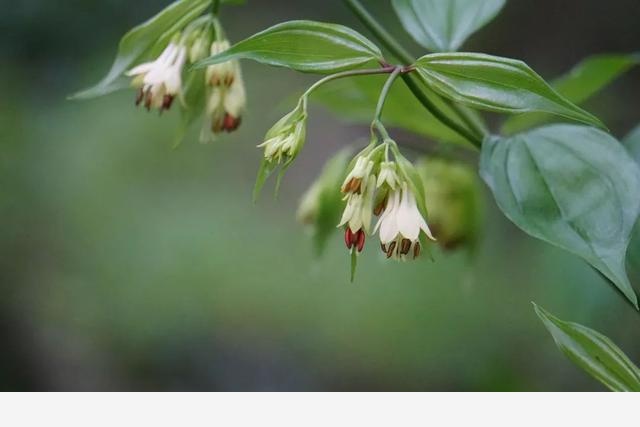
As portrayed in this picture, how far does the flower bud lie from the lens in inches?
41.0

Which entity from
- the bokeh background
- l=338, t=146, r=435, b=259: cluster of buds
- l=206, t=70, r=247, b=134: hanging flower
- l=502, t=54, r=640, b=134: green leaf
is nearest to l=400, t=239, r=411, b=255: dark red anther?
l=338, t=146, r=435, b=259: cluster of buds

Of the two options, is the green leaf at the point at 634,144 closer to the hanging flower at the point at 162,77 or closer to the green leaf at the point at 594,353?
the green leaf at the point at 594,353

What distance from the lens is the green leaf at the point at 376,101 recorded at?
943 millimetres

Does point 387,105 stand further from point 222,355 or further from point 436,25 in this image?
point 222,355

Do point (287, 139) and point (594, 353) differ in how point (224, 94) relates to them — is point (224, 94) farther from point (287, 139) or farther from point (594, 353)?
point (594, 353)

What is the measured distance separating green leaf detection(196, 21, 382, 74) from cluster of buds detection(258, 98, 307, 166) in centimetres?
4

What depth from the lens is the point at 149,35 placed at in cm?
80

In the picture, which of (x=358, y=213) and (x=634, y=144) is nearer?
(x=358, y=213)

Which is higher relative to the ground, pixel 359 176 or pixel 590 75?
pixel 590 75

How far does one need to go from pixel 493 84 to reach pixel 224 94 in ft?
0.93

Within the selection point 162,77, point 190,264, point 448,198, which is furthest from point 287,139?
point 190,264

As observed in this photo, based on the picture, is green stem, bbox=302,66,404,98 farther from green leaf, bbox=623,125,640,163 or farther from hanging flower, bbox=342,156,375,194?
green leaf, bbox=623,125,640,163

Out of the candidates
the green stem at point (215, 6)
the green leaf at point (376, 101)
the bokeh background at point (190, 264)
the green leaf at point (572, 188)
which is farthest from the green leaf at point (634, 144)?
the bokeh background at point (190, 264)
